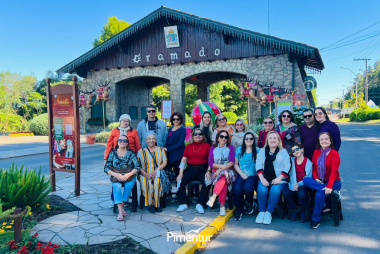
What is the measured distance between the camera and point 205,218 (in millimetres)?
4820

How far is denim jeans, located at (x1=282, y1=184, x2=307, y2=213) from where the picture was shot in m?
→ 4.67

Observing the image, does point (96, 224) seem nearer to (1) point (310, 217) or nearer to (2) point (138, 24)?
(1) point (310, 217)

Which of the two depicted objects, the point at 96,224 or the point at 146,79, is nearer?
the point at 96,224

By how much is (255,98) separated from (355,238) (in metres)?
12.8

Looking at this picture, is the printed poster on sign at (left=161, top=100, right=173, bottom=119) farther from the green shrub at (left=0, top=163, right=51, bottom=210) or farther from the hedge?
the hedge

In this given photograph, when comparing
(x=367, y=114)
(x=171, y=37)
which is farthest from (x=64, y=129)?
(x=367, y=114)

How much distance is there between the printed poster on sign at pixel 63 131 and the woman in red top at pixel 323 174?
4.61 meters

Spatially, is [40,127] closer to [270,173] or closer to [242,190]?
[242,190]

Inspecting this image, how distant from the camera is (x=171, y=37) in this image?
61.2ft

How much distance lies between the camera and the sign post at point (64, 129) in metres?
5.98

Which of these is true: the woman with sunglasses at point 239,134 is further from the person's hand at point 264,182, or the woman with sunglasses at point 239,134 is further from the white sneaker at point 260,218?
the white sneaker at point 260,218

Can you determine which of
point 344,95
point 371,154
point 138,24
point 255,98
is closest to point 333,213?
point 371,154

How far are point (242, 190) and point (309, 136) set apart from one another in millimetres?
1561

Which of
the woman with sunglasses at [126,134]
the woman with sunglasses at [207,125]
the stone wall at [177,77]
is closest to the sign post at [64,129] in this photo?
the woman with sunglasses at [126,134]
